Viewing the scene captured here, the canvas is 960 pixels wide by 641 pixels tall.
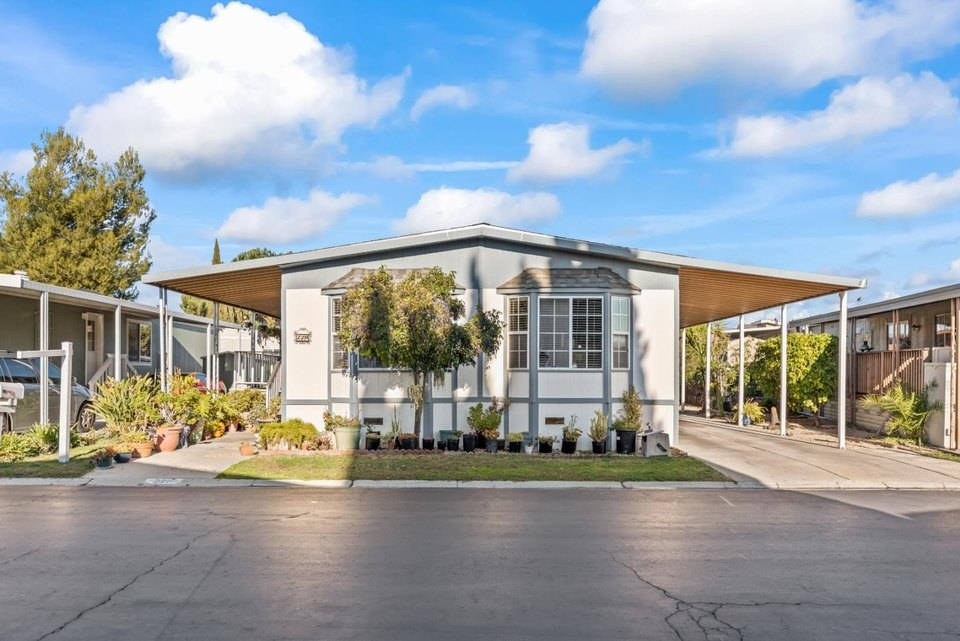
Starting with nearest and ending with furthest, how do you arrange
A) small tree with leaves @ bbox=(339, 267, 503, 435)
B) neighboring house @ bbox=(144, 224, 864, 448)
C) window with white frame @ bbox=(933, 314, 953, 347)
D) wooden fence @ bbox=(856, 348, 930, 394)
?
1. small tree with leaves @ bbox=(339, 267, 503, 435)
2. neighboring house @ bbox=(144, 224, 864, 448)
3. wooden fence @ bbox=(856, 348, 930, 394)
4. window with white frame @ bbox=(933, 314, 953, 347)

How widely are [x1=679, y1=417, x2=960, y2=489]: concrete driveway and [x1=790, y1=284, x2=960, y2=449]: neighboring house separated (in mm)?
1972

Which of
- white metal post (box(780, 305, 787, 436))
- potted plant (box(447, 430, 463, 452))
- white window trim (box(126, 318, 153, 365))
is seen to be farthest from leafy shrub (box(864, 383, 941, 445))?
white window trim (box(126, 318, 153, 365))

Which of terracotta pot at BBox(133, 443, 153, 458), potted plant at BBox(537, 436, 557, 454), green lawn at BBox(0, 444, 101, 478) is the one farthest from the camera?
potted plant at BBox(537, 436, 557, 454)

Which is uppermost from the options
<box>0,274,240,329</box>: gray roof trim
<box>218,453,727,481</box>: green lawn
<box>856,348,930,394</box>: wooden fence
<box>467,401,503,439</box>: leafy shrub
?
<box>0,274,240,329</box>: gray roof trim

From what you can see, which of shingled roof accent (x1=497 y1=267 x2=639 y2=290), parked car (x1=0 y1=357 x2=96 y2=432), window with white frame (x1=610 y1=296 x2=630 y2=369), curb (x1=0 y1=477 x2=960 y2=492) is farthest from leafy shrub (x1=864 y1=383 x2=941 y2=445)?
parked car (x1=0 y1=357 x2=96 y2=432)

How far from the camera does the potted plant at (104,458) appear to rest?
14.1 m

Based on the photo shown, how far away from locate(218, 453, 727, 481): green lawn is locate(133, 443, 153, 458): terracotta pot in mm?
2234

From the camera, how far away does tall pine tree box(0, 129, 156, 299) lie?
3231 centimetres

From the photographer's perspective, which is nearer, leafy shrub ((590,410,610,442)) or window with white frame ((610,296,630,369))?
leafy shrub ((590,410,610,442))

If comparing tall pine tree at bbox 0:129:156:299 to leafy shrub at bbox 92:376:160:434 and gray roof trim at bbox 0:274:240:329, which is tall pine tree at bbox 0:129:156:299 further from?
leafy shrub at bbox 92:376:160:434

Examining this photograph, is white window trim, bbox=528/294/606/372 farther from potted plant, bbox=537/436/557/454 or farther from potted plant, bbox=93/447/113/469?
potted plant, bbox=93/447/113/469

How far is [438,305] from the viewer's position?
1510 centimetres

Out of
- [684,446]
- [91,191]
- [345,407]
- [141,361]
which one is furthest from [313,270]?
[91,191]

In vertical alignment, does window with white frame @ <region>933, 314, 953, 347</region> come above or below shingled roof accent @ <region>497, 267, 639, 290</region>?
below
